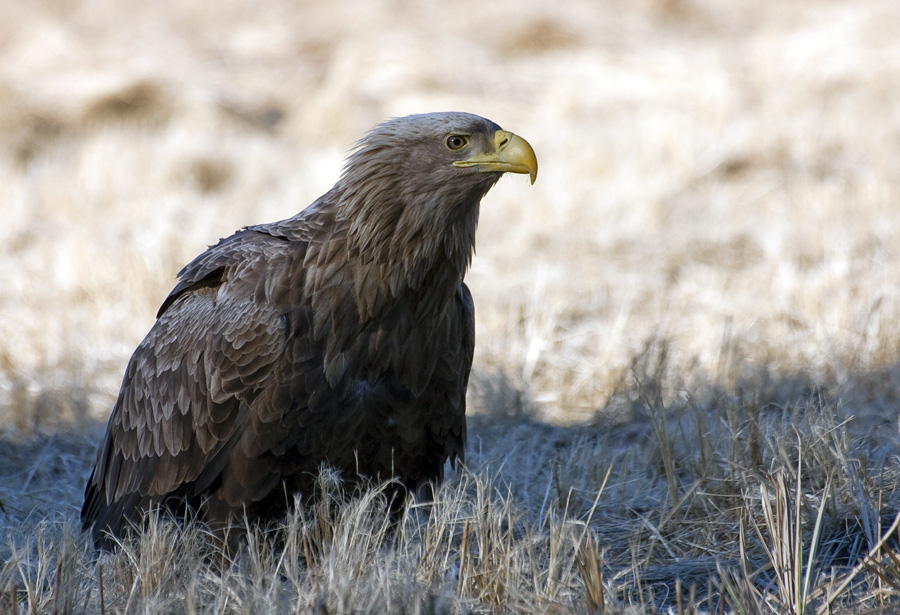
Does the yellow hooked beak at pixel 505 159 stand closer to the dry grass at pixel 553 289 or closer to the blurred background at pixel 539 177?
the dry grass at pixel 553 289

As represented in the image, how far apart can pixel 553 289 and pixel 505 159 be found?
4052mm

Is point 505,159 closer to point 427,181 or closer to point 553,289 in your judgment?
point 427,181

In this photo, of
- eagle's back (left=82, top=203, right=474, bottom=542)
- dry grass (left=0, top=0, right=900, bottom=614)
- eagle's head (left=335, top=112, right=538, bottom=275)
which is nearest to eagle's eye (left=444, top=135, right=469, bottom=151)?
eagle's head (left=335, top=112, right=538, bottom=275)

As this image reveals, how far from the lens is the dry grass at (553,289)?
123 inches

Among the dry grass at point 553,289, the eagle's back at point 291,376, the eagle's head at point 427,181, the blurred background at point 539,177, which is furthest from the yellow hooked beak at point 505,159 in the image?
the blurred background at point 539,177

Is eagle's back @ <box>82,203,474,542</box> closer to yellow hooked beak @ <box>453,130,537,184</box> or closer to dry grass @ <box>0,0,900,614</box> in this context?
dry grass @ <box>0,0,900,614</box>

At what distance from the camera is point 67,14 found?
21.5 m

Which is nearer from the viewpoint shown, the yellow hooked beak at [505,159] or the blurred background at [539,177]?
the yellow hooked beak at [505,159]

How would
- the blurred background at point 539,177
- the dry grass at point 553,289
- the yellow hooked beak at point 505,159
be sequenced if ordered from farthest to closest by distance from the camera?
1. the blurred background at point 539,177
2. the yellow hooked beak at point 505,159
3. the dry grass at point 553,289

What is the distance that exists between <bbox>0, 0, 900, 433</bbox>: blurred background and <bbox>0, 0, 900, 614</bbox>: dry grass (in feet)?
0.14

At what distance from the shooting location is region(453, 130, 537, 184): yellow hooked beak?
11.8 feet

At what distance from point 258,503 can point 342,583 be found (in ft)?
3.44

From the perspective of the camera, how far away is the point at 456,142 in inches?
143

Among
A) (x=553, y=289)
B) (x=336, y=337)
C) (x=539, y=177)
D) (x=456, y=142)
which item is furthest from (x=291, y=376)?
(x=539, y=177)
